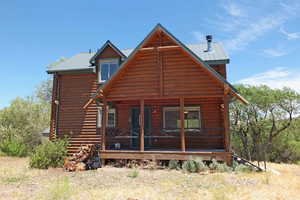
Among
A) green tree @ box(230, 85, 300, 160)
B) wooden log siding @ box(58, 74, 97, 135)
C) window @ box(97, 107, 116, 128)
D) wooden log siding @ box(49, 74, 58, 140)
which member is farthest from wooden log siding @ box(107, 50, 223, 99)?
green tree @ box(230, 85, 300, 160)

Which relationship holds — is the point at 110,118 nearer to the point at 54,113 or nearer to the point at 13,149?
the point at 54,113

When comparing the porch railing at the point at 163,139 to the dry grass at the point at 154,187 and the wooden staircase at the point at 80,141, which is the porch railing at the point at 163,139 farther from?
the dry grass at the point at 154,187

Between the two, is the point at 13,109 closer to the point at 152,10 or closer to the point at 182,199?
the point at 152,10

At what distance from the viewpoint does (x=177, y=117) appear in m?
12.4

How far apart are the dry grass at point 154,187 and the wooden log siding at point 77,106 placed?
5.08 m

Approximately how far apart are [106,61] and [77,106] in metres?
3.65

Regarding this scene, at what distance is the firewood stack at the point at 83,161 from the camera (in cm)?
999

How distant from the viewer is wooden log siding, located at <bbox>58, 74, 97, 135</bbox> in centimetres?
1339

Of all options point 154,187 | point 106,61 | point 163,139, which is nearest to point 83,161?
point 163,139

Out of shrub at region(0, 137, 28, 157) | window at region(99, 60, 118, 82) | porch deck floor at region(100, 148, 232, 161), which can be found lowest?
shrub at region(0, 137, 28, 157)

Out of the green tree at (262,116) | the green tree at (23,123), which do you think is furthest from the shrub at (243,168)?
the green tree at (23,123)

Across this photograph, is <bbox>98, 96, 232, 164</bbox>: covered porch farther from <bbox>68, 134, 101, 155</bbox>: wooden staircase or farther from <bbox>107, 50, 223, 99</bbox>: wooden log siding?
<bbox>68, 134, 101, 155</bbox>: wooden staircase

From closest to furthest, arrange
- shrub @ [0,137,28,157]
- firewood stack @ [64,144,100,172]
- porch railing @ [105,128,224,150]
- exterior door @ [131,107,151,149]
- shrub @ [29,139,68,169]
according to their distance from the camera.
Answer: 1. firewood stack @ [64,144,100,172]
2. shrub @ [29,139,68,169]
3. porch railing @ [105,128,224,150]
4. exterior door @ [131,107,151,149]
5. shrub @ [0,137,28,157]

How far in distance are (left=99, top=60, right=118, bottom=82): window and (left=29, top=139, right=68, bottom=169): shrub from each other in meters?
4.99
